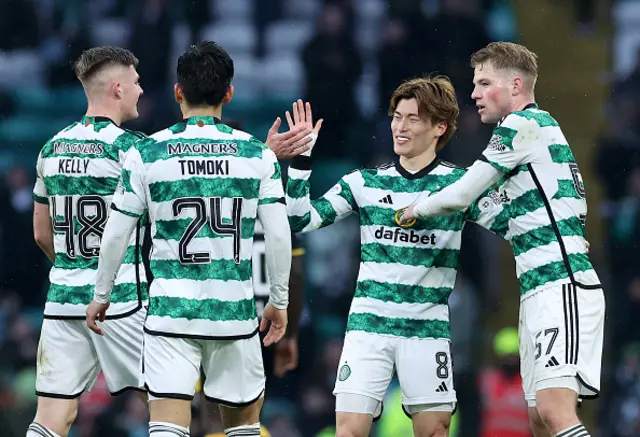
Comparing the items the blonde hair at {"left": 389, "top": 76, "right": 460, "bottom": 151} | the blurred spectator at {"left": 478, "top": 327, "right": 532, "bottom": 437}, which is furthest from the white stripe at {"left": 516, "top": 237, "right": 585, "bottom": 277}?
the blurred spectator at {"left": 478, "top": 327, "right": 532, "bottom": 437}

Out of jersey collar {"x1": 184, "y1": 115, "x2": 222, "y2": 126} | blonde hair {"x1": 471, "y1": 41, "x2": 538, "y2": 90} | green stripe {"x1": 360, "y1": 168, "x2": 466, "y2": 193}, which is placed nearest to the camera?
jersey collar {"x1": 184, "y1": 115, "x2": 222, "y2": 126}

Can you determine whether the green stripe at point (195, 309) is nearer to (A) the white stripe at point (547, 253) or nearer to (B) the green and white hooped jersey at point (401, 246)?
(B) the green and white hooped jersey at point (401, 246)

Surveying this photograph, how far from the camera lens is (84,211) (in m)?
5.77

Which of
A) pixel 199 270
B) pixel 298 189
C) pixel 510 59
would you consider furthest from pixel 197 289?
pixel 510 59

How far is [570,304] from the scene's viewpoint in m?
5.24

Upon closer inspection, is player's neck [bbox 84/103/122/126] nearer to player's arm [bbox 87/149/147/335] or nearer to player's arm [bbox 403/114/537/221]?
Answer: player's arm [bbox 87/149/147/335]

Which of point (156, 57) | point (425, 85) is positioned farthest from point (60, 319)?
point (156, 57)

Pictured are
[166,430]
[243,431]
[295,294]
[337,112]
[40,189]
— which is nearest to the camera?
[166,430]

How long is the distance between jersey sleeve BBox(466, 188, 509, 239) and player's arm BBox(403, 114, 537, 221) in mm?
292

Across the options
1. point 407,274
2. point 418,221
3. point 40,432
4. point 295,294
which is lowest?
point 40,432

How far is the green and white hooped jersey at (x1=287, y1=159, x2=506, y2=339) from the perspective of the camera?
5664 mm

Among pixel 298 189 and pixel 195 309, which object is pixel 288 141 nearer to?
pixel 298 189

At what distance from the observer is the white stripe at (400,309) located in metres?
5.65

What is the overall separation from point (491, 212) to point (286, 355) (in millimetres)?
1811
